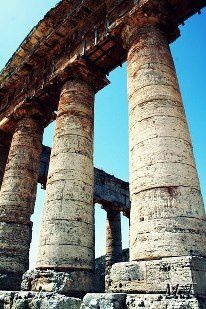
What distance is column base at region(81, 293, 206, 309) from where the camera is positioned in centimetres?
346

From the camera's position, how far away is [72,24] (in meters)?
9.76

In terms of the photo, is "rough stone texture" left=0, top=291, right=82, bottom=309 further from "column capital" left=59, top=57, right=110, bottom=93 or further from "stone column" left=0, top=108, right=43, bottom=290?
"column capital" left=59, top=57, right=110, bottom=93

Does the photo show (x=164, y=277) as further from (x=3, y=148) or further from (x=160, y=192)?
(x=3, y=148)

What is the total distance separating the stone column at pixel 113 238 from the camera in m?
17.2

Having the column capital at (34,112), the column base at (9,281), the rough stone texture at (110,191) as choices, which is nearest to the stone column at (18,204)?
the column base at (9,281)

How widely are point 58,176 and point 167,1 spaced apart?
5323mm

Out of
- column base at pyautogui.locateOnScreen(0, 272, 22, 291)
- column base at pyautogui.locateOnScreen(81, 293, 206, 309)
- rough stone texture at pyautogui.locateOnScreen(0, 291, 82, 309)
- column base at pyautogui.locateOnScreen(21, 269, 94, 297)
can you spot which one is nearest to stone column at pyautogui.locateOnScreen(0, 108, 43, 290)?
column base at pyautogui.locateOnScreen(0, 272, 22, 291)

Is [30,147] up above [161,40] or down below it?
below

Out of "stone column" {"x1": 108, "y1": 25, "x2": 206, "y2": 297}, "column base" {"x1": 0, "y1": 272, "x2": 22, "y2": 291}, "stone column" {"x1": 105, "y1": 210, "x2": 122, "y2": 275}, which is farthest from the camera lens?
"stone column" {"x1": 105, "y1": 210, "x2": 122, "y2": 275}

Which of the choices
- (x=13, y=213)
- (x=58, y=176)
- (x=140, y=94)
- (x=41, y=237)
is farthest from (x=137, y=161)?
(x=13, y=213)

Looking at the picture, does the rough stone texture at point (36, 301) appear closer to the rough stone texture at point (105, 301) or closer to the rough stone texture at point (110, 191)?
the rough stone texture at point (105, 301)

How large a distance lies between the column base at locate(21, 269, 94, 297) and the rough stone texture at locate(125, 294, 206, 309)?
1.93m

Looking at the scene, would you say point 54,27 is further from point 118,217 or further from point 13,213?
point 118,217

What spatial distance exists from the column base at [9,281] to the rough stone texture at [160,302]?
5150 mm
